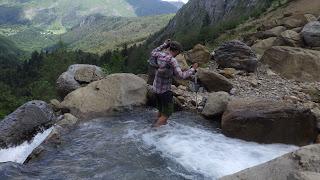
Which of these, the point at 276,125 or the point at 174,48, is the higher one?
the point at 174,48

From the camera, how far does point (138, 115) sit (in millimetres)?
17359

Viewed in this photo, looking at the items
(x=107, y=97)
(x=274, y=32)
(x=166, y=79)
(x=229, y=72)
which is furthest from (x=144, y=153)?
(x=274, y=32)

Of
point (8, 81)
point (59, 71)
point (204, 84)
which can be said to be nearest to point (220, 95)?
point (204, 84)

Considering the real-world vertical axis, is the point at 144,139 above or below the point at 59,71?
above

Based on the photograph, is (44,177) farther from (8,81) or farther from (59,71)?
(8,81)

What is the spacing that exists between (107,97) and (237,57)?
7942mm

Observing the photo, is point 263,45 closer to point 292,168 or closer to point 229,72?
point 229,72

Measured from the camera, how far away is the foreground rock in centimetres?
720

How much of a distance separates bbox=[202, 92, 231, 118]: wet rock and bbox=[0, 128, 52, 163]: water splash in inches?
257

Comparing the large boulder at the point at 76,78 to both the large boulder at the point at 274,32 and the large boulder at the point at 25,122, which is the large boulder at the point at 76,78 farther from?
the large boulder at the point at 274,32

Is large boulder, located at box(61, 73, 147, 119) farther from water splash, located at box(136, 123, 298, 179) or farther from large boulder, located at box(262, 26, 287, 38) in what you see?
large boulder, located at box(262, 26, 287, 38)

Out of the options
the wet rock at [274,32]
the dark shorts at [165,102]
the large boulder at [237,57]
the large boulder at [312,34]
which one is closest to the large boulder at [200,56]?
the large boulder at [237,57]

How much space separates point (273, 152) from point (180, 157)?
298cm

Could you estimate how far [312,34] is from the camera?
23125mm
